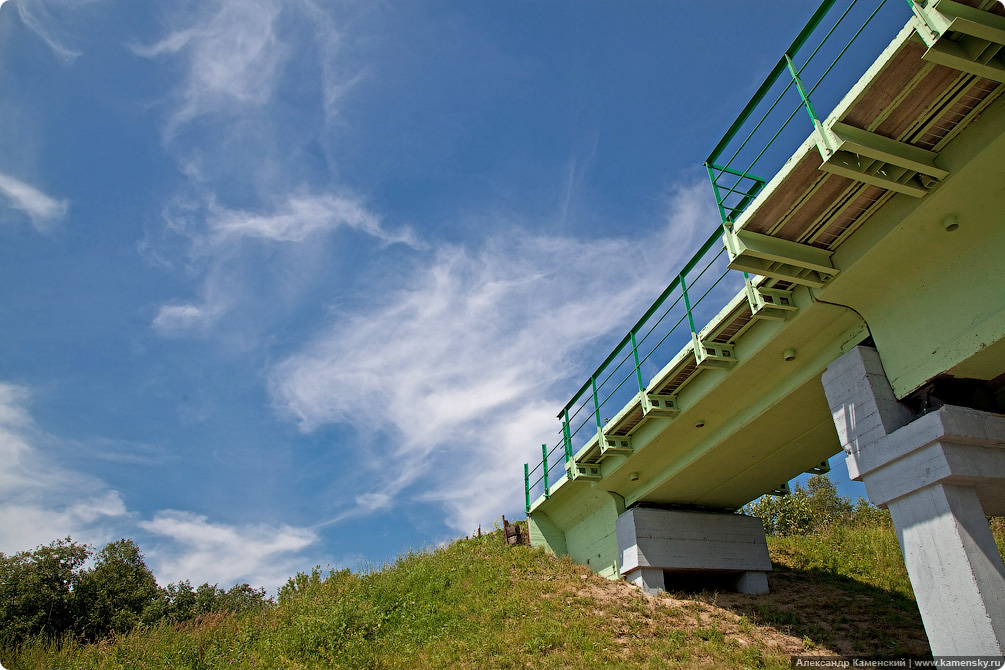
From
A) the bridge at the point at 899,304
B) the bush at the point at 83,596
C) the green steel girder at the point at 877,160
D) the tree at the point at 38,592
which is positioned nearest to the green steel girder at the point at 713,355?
the bridge at the point at 899,304

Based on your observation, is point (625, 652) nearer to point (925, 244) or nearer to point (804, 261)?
point (804, 261)

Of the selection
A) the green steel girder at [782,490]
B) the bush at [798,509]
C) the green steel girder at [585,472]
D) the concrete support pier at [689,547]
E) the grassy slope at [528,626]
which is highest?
the bush at [798,509]

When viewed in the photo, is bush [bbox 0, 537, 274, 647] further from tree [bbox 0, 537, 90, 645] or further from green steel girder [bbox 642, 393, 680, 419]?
green steel girder [bbox 642, 393, 680, 419]

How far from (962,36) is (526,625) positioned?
1162cm

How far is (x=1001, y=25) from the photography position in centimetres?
607

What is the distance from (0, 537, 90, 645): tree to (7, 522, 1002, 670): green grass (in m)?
12.2

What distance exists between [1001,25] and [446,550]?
57.3ft

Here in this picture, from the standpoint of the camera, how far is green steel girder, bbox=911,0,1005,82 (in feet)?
19.5

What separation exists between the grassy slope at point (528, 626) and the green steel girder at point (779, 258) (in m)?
6.39

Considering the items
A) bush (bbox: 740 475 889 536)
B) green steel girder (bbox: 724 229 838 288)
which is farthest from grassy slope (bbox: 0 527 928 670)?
bush (bbox: 740 475 889 536)

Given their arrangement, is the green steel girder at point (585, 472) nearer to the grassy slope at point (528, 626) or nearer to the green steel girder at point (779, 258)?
the grassy slope at point (528, 626)

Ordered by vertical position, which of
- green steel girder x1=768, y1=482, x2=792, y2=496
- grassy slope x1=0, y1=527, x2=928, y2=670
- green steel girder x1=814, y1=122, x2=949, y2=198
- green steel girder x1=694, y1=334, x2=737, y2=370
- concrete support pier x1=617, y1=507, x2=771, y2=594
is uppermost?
green steel girder x1=814, y1=122, x2=949, y2=198

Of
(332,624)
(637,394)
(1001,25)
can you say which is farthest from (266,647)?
(1001,25)

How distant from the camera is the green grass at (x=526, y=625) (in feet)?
35.5
